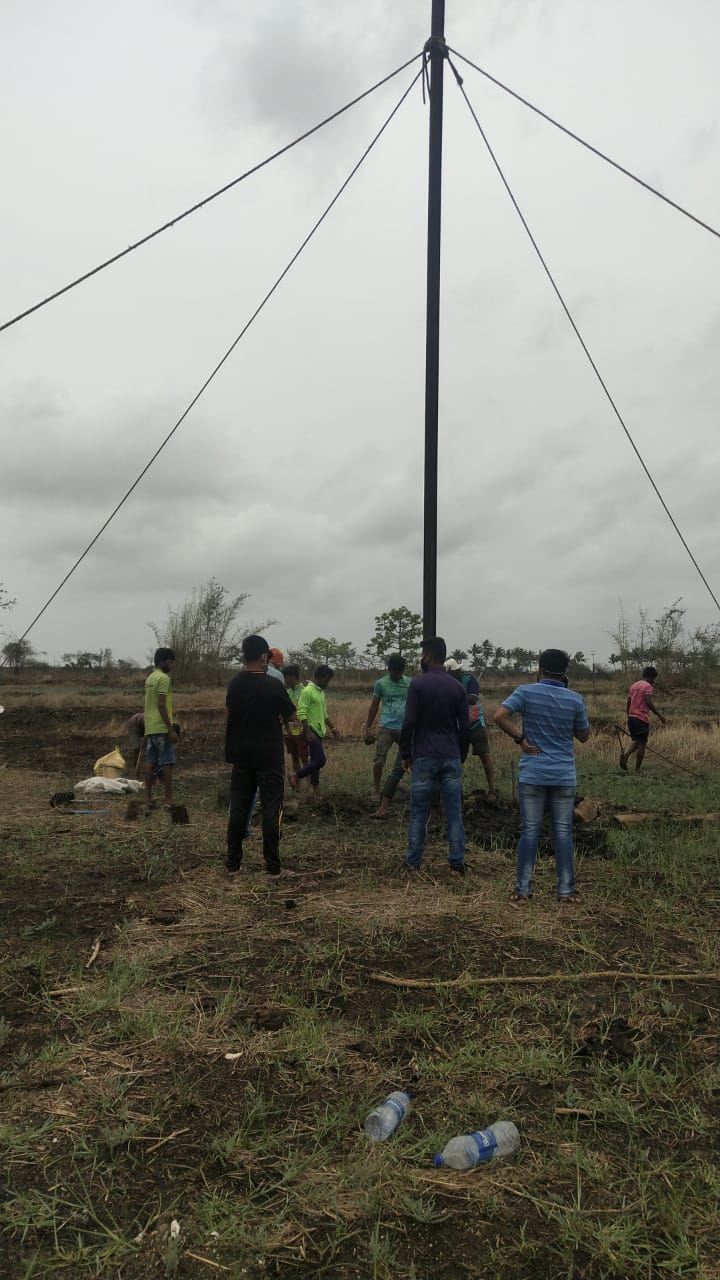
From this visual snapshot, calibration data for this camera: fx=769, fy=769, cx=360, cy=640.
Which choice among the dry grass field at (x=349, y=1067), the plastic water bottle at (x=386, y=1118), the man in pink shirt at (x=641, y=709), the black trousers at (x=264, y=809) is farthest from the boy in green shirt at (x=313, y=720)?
the plastic water bottle at (x=386, y=1118)

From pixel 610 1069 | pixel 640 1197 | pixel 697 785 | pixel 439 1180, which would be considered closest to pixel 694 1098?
pixel 610 1069

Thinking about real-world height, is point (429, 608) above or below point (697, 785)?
above

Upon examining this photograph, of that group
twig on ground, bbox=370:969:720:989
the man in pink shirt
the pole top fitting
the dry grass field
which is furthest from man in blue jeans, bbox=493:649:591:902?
the man in pink shirt

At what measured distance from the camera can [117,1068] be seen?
318 centimetres

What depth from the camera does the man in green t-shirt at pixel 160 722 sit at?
8.49 m

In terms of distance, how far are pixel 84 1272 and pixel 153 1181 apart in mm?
373

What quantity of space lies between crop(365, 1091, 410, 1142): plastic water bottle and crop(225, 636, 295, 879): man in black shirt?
3.25m

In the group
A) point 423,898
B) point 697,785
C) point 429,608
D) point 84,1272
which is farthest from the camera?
point 697,785

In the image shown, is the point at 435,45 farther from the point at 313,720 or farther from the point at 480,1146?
the point at 480,1146

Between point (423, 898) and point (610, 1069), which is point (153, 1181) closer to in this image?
point (610, 1069)

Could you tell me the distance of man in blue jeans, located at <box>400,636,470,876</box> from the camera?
20.3 ft

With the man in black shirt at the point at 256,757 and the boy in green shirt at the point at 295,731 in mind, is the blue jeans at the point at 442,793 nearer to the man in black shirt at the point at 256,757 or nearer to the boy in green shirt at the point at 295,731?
the man in black shirt at the point at 256,757

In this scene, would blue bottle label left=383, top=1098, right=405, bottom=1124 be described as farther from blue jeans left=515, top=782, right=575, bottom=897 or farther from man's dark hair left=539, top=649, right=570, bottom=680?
man's dark hair left=539, top=649, right=570, bottom=680

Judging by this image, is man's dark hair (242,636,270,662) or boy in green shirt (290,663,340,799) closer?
man's dark hair (242,636,270,662)
